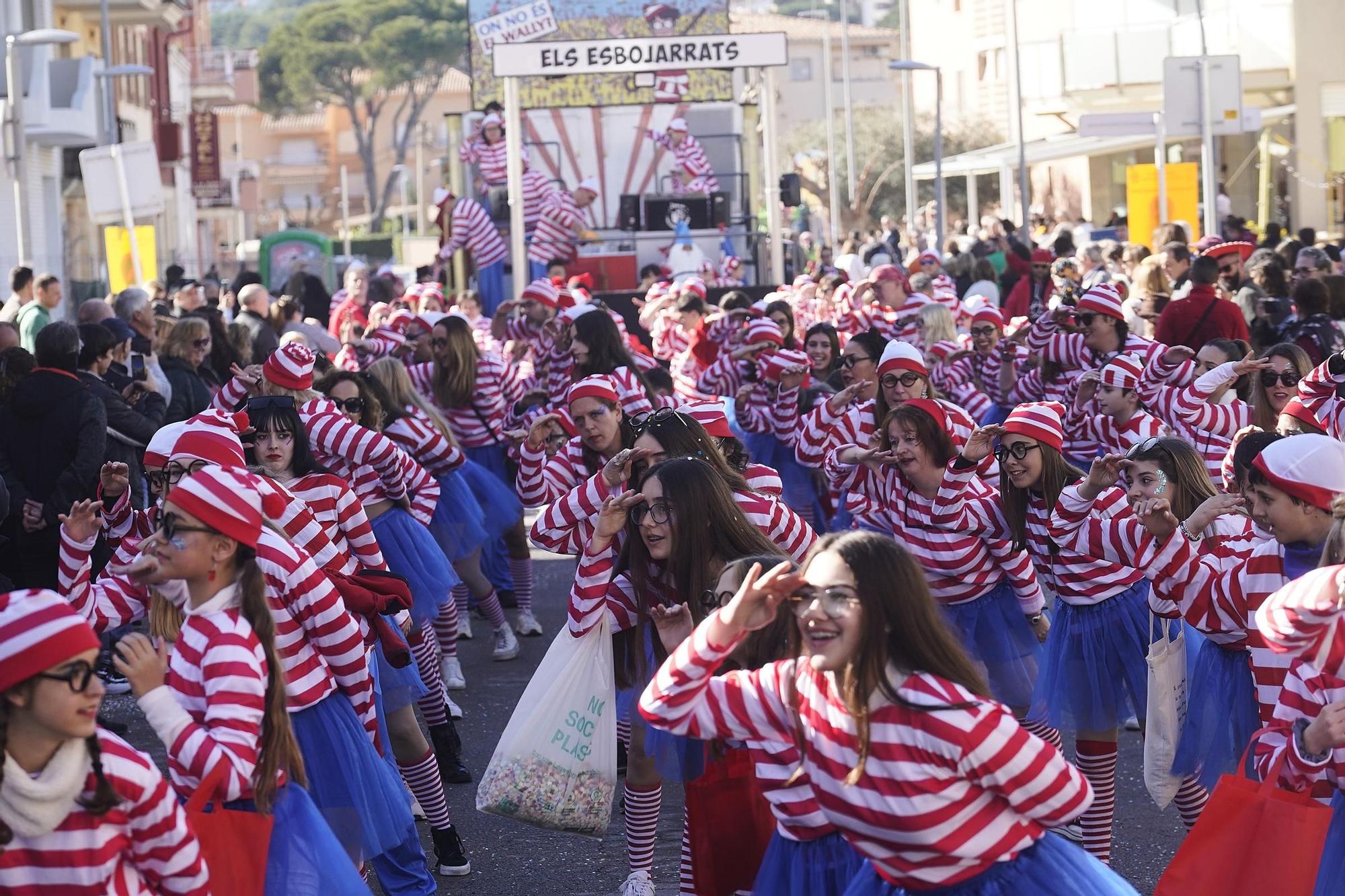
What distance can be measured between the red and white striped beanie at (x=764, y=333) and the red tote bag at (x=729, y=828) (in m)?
6.39

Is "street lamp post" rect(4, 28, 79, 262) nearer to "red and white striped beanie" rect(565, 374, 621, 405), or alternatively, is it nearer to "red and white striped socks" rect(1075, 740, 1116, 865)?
"red and white striped beanie" rect(565, 374, 621, 405)

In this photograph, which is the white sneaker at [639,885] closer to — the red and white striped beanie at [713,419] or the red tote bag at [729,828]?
the red tote bag at [729,828]

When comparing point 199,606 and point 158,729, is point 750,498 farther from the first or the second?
point 158,729

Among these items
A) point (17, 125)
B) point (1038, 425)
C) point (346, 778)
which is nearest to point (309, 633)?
point (346, 778)

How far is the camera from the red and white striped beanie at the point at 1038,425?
22.2 feet

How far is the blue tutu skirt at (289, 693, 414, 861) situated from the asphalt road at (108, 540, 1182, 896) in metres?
1.48

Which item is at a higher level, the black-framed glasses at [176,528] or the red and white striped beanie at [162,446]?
the red and white striped beanie at [162,446]

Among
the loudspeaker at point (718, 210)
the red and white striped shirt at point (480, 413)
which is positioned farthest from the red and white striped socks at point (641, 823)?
the loudspeaker at point (718, 210)

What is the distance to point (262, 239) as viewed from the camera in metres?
30.6

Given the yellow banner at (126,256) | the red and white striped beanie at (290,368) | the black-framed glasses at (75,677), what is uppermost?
the yellow banner at (126,256)

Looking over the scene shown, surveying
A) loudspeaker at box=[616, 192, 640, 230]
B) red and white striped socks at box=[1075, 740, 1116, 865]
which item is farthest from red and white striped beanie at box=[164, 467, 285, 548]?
loudspeaker at box=[616, 192, 640, 230]

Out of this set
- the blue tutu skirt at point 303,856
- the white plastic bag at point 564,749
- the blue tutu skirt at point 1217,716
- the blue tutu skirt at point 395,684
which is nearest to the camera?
the blue tutu skirt at point 303,856

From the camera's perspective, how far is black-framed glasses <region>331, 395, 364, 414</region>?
8859 millimetres

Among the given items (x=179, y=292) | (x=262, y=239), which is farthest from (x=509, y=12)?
(x=179, y=292)
